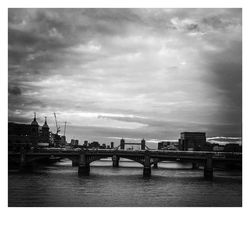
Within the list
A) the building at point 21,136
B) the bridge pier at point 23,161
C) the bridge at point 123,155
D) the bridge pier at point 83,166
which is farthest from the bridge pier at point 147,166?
the bridge pier at point 23,161

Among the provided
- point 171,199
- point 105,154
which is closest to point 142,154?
point 105,154

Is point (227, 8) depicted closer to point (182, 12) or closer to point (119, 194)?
point (182, 12)

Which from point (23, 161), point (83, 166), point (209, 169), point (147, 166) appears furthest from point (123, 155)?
point (23, 161)

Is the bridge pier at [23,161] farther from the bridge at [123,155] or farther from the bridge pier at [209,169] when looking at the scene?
the bridge pier at [209,169]

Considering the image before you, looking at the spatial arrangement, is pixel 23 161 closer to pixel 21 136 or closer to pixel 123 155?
pixel 21 136

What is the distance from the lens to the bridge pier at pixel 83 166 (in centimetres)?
4831

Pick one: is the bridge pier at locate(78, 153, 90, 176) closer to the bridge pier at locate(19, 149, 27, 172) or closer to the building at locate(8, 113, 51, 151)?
the bridge pier at locate(19, 149, 27, 172)

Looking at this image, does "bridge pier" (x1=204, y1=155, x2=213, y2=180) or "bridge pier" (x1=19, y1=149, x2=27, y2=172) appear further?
"bridge pier" (x1=19, y1=149, x2=27, y2=172)

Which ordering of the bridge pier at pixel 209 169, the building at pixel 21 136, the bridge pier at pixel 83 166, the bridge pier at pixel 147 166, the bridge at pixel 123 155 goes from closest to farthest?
the bridge pier at pixel 209 169 → the building at pixel 21 136 → the bridge at pixel 123 155 → the bridge pier at pixel 83 166 → the bridge pier at pixel 147 166

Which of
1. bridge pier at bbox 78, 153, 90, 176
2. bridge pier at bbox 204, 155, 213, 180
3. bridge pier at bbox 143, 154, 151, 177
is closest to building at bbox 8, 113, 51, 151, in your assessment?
bridge pier at bbox 78, 153, 90, 176

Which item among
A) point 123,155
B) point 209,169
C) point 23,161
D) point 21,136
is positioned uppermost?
point 21,136

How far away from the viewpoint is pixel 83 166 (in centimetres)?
4944

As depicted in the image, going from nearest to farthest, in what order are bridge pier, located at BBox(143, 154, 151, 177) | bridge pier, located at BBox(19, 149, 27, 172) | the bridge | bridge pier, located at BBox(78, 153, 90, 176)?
the bridge, bridge pier, located at BBox(78, 153, 90, 176), bridge pier, located at BBox(143, 154, 151, 177), bridge pier, located at BBox(19, 149, 27, 172)

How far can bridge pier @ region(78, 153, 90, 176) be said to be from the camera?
159 feet
